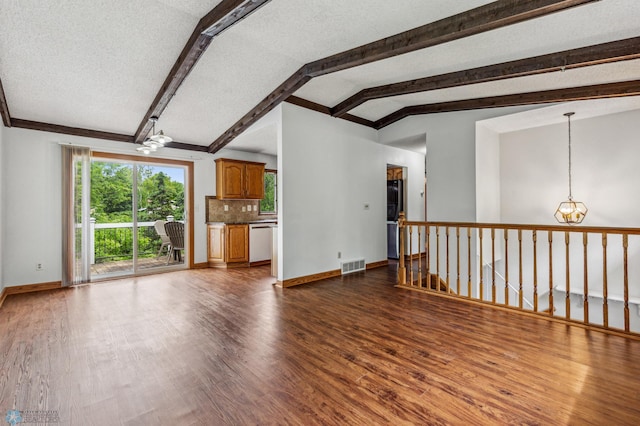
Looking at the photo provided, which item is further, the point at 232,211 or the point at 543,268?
the point at 232,211

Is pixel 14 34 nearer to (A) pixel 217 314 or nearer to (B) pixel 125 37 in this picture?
(B) pixel 125 37

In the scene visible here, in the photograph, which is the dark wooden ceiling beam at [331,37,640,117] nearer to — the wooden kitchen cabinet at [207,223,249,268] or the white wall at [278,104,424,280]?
the white wall at [278,104,424,280]

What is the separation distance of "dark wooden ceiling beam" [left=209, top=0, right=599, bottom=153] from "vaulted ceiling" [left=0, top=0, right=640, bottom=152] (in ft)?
0.04

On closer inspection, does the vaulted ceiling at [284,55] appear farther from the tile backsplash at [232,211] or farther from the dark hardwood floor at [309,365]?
the dark hardwood floor at [309,365]

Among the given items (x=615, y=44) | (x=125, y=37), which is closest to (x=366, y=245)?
(x=615, y=44)

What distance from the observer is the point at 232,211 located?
676cm

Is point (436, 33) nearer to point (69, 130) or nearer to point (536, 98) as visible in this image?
point (536, 98)

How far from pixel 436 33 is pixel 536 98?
2394 mm

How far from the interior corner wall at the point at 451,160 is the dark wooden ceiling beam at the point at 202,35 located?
3968mm

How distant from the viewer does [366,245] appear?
19.6ft

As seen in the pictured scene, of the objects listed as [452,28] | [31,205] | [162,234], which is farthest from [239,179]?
[452,28]

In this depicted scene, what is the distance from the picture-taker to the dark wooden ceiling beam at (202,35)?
2521 millimetres

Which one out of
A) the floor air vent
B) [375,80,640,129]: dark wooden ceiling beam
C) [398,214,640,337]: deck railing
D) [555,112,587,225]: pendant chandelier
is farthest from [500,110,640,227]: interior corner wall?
the floor air vent

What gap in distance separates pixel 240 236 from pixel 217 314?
3040 millimetres
